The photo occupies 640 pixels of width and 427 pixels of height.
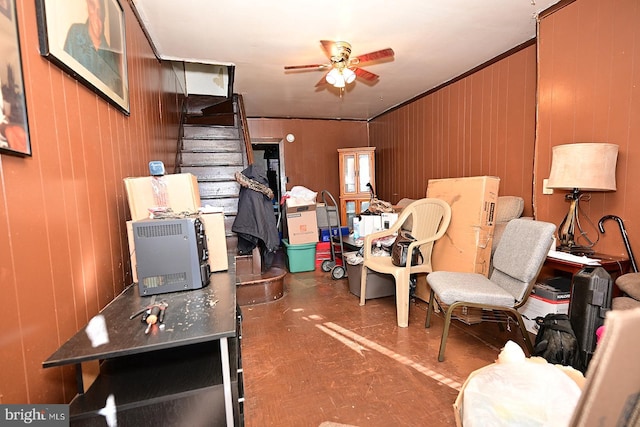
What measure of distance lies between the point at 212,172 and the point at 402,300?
9.56ft

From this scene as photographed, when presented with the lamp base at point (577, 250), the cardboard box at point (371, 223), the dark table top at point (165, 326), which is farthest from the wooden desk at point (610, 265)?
the dark table top at point (165, 326)

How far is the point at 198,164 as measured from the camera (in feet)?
13.1

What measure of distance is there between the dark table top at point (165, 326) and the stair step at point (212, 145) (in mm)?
2949

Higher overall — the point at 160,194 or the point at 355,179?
the point at 355,179

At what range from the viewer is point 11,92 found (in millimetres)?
883

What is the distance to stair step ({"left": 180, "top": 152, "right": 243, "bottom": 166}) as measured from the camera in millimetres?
4012

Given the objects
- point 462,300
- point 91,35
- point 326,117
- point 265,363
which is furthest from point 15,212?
point 326,117

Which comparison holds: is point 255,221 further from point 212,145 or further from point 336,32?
point 336,32

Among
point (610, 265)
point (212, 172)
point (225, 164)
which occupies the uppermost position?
point (225, 164)

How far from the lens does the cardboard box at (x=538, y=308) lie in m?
2.11

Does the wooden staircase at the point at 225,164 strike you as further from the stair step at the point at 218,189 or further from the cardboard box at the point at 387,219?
the cardboard box at the point at 387,219

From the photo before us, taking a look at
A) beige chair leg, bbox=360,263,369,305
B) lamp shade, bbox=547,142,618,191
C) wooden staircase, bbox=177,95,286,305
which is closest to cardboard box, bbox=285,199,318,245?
wooden staircase, bbox=177,95,286,305

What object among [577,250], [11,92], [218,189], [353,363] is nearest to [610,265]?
[577,250]

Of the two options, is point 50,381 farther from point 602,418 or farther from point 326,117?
point 326,117
